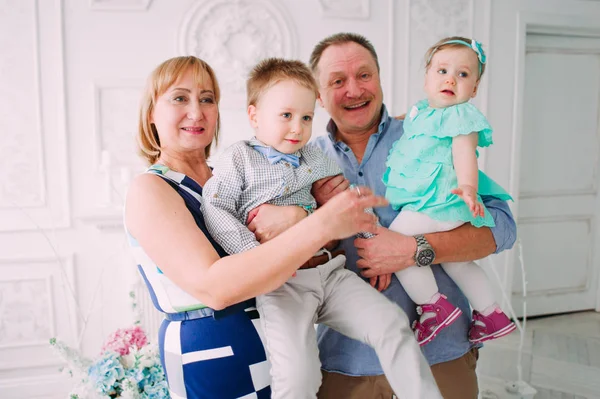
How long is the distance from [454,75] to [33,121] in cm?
303

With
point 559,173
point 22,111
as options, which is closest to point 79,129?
point 22,111

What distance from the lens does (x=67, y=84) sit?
3449mm

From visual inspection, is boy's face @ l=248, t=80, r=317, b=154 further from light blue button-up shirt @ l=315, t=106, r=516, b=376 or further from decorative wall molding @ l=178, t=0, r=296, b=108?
decorative wall molding @ l=178, t=0, r=296, b=108

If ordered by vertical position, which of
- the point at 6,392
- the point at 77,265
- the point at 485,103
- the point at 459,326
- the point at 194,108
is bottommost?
the point at 6,392

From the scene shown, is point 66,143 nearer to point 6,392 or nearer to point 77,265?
point 77,265

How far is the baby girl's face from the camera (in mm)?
1469

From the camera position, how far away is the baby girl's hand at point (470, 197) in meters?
1.35

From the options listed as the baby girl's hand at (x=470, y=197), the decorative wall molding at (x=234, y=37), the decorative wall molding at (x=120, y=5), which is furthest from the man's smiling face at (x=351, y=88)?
the decorative wall molding at (x=120, y=5)

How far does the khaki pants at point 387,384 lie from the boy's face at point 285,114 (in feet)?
2.41

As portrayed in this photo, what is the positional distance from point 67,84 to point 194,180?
2.62 meters

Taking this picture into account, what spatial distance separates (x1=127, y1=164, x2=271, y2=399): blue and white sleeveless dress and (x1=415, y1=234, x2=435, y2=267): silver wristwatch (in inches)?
20.8

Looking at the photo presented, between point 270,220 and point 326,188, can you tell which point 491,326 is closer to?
point 326,188

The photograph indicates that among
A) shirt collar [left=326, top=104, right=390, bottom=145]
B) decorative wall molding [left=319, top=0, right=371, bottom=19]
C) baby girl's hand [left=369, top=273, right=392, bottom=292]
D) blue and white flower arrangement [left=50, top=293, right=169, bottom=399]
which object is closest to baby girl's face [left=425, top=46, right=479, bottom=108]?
shirt collar [left=326, top=104, right=390, bottom=145]

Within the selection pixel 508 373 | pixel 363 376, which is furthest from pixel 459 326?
pixel 508 373
